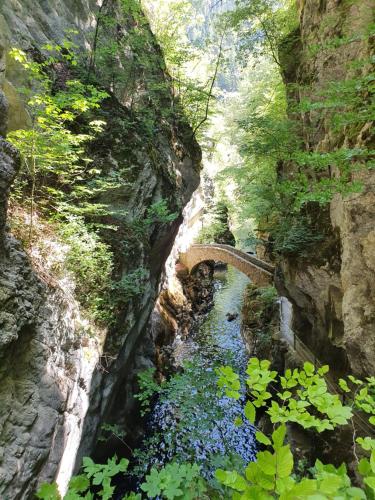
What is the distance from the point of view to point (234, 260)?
16.4 meters

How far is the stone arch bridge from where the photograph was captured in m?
14.3

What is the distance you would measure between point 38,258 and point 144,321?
14.9 feet

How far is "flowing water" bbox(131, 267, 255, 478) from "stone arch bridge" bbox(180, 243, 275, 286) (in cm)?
323

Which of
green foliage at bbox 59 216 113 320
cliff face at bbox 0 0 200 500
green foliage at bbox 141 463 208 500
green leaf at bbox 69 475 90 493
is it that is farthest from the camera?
green foliage at bbox 59 216 113 320

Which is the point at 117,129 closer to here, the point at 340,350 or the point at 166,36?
the point at 166,36

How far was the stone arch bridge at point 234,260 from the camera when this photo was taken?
14258 mm

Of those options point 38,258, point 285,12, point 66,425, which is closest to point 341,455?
point 66,425

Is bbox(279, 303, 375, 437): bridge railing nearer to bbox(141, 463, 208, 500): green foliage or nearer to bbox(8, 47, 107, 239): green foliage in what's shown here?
bbox(141, 463, 208, 500): green foliage

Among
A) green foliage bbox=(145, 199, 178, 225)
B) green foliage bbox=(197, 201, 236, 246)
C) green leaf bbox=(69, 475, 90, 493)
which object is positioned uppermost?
green foliage bbox=(197, 201, 236, 246)

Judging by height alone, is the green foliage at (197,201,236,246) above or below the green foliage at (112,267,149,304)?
above

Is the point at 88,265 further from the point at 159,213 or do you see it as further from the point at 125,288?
the point at 159,213

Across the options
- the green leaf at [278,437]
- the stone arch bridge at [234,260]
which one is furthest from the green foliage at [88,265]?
the stone arch bridge at [234,260]

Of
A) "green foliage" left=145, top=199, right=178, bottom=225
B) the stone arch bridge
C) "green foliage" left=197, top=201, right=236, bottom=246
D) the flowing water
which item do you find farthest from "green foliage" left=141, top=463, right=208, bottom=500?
"green foliage" left=197, top=201, right=236, bottom=246

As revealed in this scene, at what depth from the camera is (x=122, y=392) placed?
771 centimetres
